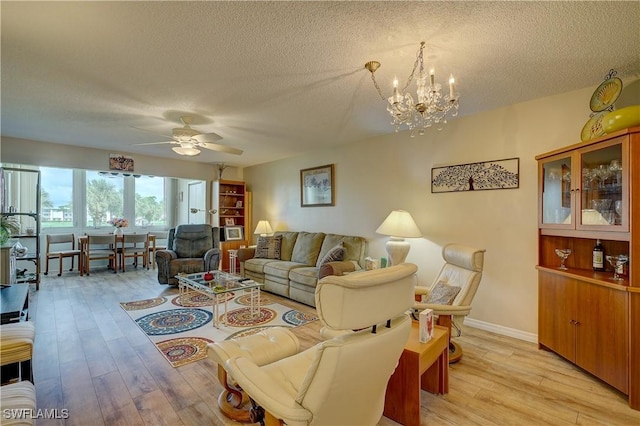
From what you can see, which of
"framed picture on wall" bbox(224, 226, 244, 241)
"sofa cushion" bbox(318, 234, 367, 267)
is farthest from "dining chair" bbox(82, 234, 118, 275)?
"sofa cushion" bbox(318, 234, 367, 267)

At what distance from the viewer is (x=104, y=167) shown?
5.33 meters

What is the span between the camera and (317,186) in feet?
17.4

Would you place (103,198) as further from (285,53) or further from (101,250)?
(285,53)

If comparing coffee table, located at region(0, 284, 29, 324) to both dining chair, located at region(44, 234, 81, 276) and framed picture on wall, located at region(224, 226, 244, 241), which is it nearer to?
dining chair, located at region(44, 234, 81, 276)

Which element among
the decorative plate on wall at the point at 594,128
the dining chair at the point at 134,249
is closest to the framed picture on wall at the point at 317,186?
the decorative plate on wall at the point at 594,128

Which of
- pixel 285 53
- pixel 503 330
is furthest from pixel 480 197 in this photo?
pixel 285 53

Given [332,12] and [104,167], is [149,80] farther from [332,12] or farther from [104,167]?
[104,167]

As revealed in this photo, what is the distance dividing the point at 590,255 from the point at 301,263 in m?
3.53

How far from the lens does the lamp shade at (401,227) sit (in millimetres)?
3529

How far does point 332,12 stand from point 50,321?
14.2 feet

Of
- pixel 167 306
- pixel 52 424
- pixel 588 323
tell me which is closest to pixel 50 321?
pixel 167 306

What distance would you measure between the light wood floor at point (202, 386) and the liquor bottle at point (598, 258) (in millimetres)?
883

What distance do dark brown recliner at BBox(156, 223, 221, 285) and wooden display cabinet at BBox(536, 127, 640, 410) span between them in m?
4.74

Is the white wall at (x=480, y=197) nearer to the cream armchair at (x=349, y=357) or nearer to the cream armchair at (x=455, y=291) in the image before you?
the cream armchair at (x=455, y=291)
